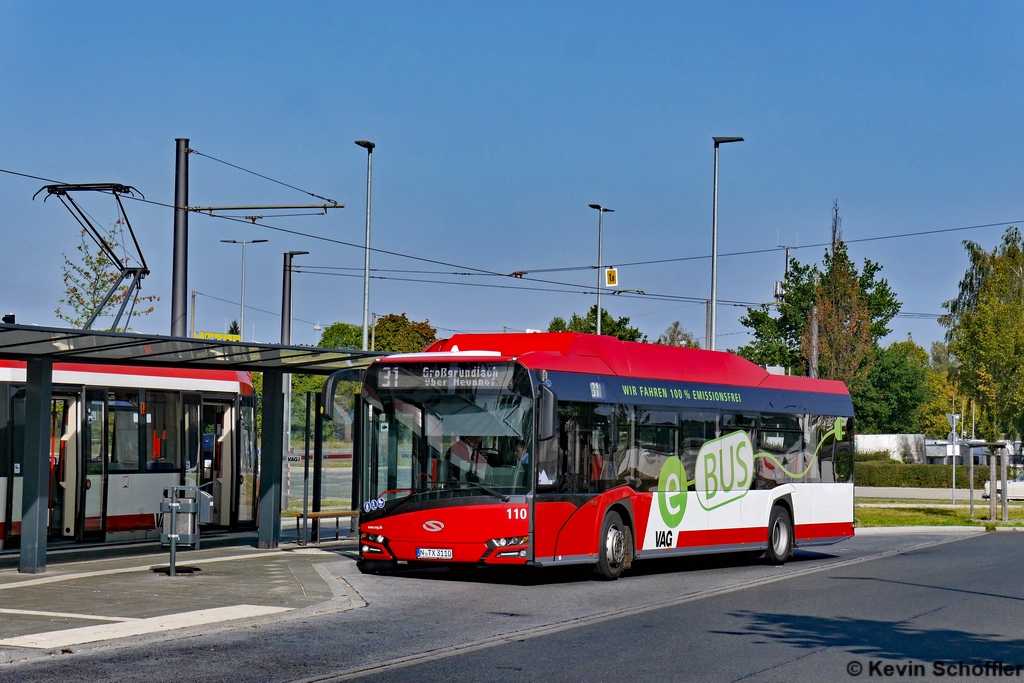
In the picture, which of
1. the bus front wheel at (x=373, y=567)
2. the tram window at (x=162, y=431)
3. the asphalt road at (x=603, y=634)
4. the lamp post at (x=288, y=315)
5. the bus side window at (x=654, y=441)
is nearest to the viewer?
the asphalt road at (x=603, y=634)

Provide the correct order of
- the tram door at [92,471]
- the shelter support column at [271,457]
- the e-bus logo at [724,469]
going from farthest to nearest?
1. the shelter support column at [271,457]
2. the tram door at [92,471]
3. the e-bus logo at [724,469]

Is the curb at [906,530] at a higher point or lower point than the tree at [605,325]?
lower

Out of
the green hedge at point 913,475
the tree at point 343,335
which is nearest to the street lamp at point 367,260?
the green hedge at point 913,475

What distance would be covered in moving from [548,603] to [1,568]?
25.7 ft

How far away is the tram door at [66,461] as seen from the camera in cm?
1972

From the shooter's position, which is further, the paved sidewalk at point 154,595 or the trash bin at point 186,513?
the trash bin at point 186,513

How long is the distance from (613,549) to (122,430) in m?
8.20

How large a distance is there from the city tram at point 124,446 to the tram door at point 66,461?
2cm

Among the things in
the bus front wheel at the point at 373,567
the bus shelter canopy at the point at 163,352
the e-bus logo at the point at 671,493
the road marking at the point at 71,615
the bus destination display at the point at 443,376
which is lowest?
the bus front wheel at the point at 373,567

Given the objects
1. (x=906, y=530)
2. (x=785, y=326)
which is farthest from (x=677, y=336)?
(x=906, y=530)

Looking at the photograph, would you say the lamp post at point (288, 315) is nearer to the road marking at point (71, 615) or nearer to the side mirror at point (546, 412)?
the side mirror at point (546, 412)

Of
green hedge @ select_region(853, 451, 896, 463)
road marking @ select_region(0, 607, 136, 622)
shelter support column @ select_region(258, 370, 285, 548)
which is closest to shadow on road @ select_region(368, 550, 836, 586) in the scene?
shelter support column @ select_region(258, 370, 285, 548)

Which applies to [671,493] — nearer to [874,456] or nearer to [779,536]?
[779,536]

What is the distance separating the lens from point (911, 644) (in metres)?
11.3
